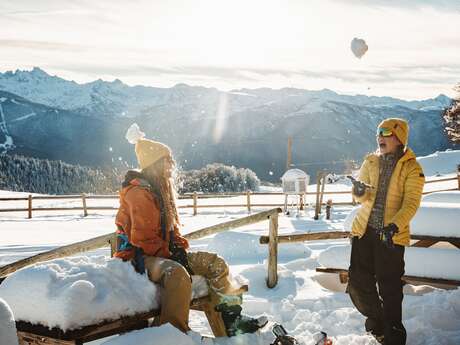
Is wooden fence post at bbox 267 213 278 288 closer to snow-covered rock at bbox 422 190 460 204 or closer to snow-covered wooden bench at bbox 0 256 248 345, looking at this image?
snow-covered rock at bbox 422 190 460 204

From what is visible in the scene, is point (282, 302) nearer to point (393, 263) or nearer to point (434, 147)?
point (393, 263)

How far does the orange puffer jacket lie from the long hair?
9 cm

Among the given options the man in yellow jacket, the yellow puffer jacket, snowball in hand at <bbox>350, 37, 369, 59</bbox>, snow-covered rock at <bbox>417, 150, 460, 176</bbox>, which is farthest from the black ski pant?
snow-covered rock at <bbox>417, 150, 460, 176</bbox>

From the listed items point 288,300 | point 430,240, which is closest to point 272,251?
point 288,300

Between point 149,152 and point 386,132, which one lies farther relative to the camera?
point 386,132

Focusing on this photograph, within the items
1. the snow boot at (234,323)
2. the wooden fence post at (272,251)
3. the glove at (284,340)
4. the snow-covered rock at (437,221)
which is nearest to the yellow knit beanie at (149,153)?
the snow boot at (234,323)

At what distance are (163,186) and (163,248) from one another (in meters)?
0.48

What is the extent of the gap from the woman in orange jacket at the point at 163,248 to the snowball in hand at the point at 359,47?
15214mm

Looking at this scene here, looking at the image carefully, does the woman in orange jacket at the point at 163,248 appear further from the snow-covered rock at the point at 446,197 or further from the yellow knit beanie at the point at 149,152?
the snow-covered rock at the point at 446,197

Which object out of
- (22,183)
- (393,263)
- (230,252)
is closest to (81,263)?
(393,263)

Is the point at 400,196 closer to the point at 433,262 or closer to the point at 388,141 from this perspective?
the point at 388,141

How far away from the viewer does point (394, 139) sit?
4.18m

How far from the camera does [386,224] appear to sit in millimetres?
4109

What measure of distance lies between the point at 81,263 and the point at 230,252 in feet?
20.0
